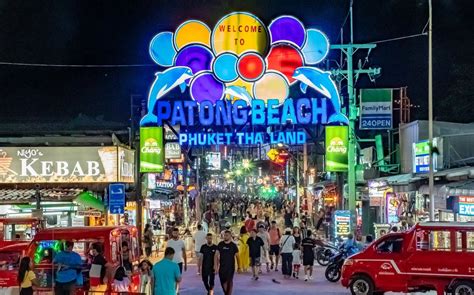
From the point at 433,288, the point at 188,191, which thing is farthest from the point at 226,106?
the point at 188,191

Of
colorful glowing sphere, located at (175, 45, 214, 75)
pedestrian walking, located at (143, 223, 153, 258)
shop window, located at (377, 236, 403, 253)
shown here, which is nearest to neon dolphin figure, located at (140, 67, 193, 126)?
colorful glowing sphere, located at (175, 45, 214, 75)

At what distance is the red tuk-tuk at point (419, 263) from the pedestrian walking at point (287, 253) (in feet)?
13.4

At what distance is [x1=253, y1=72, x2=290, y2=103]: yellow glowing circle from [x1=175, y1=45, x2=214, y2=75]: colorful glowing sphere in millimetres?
2265

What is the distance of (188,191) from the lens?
4762 centimetres

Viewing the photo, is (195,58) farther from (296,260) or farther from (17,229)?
(296,260)

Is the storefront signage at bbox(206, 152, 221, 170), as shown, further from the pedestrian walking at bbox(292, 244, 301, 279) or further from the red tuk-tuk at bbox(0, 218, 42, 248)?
the pedestrian walking at bbox(292, 244, 301, 279)

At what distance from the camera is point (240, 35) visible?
29219 mm

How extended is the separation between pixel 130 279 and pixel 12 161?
13.6 meters

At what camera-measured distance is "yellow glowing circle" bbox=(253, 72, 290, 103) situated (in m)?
29.1

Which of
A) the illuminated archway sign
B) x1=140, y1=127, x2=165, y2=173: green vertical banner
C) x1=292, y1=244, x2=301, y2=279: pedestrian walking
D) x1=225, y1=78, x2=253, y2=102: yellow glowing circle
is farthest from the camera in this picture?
x1=225, y1=78, x2=253, y2=102: yellow glowing circle

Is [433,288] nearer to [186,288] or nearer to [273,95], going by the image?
[186,288]

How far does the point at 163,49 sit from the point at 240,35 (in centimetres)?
332

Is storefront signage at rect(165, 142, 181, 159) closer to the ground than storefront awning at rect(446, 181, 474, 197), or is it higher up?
higher up

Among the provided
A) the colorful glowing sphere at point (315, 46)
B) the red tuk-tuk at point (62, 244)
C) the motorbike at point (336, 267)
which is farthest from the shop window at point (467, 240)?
the colorful glowing sphere at point (315, 46)
